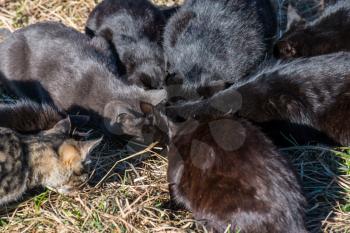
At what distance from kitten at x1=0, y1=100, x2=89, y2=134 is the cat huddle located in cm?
1

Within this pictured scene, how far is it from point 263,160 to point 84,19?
12.9ft

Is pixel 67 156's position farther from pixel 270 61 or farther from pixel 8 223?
pixel 270 61

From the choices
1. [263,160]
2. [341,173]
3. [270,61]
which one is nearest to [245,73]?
[270,61]

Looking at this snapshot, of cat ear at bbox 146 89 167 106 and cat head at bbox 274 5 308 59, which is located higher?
cat head at bbox 274 5 308 59

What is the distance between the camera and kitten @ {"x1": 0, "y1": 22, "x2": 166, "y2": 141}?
5793mm

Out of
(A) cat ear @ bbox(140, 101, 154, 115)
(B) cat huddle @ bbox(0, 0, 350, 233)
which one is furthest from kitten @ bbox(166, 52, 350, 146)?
(A) cat ear @ bbox(140, 101, 154, 115)

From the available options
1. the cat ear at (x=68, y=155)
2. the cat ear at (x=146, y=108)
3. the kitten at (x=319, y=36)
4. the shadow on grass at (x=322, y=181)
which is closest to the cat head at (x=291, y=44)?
the kitten at (x=319, y=36)

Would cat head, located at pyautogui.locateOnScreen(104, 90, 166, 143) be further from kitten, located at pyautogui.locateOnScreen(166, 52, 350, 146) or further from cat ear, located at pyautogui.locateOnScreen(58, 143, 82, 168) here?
cat ear, located at pyautogui.locateOnScreen(58, 143, 82, 168)

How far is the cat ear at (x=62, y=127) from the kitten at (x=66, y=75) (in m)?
0.70

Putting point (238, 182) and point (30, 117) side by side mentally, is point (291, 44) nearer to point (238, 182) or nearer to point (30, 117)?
point (238, 182)

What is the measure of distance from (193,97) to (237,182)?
4.87 feet

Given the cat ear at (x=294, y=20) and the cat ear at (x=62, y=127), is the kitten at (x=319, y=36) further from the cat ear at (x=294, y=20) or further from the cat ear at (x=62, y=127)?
the cat ear at (x=62, y=127)

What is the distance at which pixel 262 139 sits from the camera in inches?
168

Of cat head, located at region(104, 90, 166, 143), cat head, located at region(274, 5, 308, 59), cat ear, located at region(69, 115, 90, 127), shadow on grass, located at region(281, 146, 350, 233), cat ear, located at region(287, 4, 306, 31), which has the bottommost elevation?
shadow on grass, located at region(281, 146, 350, 233)
